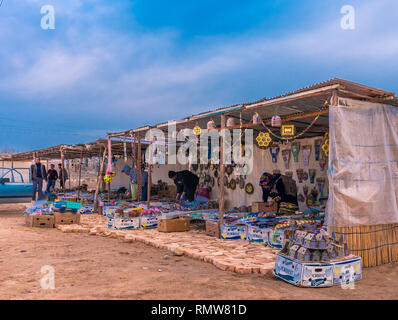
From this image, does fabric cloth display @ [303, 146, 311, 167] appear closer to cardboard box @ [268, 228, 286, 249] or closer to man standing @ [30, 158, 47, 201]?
cardboard box @ [268, 228, 286, 249]

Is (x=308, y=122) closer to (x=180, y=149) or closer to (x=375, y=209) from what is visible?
(x=375, y=209)

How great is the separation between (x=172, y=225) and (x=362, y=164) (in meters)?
4.56

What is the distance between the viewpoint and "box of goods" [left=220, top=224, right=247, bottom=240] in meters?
6.98

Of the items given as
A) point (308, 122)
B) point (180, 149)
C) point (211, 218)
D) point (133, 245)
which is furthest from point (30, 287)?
point (180, 149)

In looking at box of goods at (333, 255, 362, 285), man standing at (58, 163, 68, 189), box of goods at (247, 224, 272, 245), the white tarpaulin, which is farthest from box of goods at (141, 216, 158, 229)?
man standing at (58, 163, 68, 189)

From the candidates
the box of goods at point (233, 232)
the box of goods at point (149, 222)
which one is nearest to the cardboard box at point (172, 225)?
the box of goods at point (149, 222)

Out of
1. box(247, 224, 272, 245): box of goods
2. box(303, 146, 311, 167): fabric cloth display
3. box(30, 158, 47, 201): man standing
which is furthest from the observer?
box(30, 158, 47, 201): man standing

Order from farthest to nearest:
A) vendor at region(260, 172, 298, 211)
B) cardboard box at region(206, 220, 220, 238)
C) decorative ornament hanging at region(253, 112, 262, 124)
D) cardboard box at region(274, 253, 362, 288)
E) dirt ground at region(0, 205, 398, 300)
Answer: vendor at region(260, 172, 298, 211) < cardboard box at region(206, 220, 220, 238) < decorative ornament hanging at region(253, 112, 262, 124) < cardboard box at region(274, 253, 362, 288) < dirt ground at region(0, 205, 398, 300)

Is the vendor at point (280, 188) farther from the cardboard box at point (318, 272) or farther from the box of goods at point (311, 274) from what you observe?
the box of goods at point (311, 274)

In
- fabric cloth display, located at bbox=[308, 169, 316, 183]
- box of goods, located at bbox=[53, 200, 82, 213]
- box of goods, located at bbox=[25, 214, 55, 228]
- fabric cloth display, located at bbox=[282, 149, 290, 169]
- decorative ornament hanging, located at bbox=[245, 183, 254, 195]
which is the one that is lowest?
box of goods, located at bbox=[25, 214, 55, 228]

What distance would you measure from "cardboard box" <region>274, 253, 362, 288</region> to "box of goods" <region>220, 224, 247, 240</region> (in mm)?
2499

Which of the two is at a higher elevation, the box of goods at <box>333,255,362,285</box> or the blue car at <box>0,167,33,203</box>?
the blue car at <box>0,167,33,203</box>

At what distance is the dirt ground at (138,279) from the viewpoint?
375cm

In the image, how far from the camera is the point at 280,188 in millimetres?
8492
